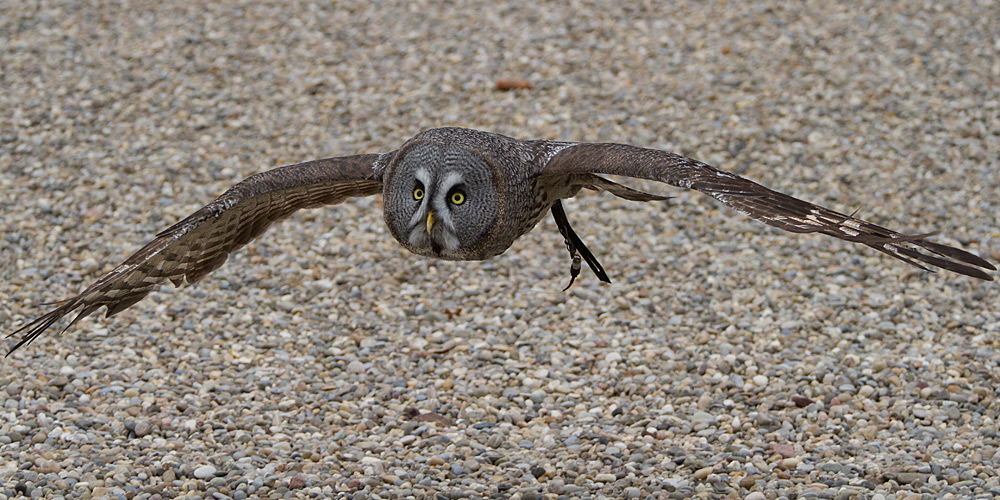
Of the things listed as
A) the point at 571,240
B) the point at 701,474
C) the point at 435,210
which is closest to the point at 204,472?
the point at 435,210

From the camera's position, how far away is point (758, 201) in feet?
14.4

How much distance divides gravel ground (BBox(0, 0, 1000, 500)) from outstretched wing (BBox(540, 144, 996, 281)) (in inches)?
74.6

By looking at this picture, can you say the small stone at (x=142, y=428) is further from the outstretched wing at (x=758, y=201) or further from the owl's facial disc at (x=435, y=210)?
the outstretched wing at (x=758, y=201)

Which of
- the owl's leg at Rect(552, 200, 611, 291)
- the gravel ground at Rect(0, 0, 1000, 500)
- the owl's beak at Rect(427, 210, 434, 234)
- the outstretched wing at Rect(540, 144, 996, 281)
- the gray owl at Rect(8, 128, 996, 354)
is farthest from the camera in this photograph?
the owl's leg at Rect(552, 200, 611, 291)

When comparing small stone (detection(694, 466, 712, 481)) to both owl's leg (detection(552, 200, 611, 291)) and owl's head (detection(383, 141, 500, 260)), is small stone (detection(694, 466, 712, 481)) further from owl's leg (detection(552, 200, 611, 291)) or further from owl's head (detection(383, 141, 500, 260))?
owl's head (detection(383, 141, 500, 260))

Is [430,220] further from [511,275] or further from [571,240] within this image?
[511,275]

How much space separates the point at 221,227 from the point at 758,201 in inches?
122

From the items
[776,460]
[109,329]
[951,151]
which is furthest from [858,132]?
[109,329]

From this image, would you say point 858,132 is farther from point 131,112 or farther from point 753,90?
point 131,112

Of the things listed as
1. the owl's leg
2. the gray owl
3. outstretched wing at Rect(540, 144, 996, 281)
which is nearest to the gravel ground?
the owl's leg

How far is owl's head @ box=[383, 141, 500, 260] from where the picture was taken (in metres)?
5.13

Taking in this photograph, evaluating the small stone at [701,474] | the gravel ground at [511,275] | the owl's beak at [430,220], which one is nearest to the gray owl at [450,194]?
the owl's beak at [430,220]

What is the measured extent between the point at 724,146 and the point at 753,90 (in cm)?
120

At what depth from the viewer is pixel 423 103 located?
10.6 metres
